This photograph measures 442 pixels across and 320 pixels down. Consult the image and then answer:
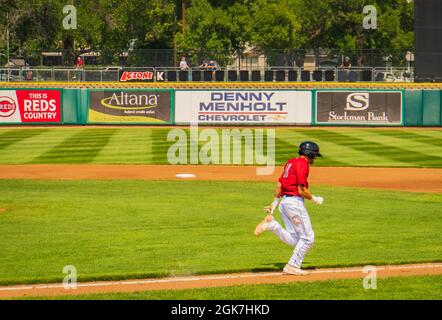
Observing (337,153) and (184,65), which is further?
(184,65)

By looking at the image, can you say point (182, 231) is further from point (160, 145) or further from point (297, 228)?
point (160, 145)

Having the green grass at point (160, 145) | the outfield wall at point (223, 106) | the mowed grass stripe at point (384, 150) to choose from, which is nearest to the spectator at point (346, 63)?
the outfield wall at point (223, 106)

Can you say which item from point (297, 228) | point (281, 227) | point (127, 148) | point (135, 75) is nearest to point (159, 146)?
point (127, 148)

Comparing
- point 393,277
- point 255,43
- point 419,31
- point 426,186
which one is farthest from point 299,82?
point 393,277

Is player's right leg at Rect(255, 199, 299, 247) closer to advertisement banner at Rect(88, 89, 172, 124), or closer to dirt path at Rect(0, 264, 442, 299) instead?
dirt path at Rect(0, 264, 442, 299)

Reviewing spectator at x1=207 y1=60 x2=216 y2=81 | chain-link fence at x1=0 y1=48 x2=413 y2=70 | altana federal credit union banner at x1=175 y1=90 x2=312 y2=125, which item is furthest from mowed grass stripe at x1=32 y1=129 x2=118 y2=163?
chain-link fence at x1=0 y1=48 x2=413 y2=70

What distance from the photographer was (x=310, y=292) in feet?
40.0

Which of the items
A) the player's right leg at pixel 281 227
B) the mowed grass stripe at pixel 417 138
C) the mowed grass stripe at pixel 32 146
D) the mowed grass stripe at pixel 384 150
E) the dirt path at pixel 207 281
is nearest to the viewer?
the dirt path at pixel 207 281

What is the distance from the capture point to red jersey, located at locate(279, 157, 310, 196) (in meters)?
13.1

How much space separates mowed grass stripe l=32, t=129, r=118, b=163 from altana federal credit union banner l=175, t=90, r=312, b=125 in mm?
4846

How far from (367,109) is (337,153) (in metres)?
12.3

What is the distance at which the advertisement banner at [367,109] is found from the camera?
46438mm

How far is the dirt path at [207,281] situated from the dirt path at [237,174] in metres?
11.6

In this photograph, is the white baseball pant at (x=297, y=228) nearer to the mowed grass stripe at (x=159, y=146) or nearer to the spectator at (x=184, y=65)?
the mowed grass stripe at (x=159, y=146)
